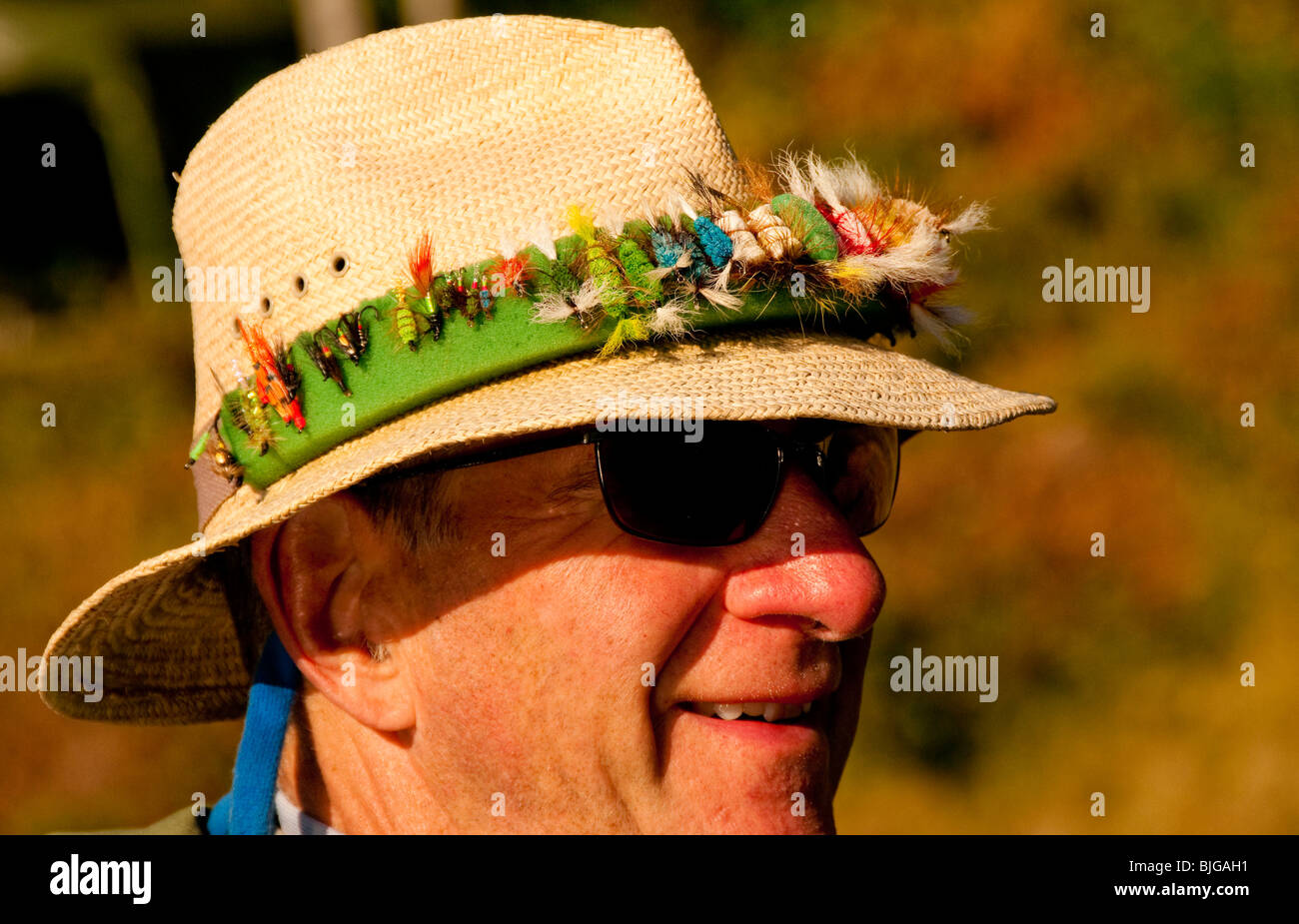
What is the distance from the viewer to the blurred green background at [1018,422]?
20.7ft

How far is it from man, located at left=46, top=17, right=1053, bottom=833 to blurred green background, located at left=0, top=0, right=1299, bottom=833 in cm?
439

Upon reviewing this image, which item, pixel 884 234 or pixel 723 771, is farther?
pixel 884 234

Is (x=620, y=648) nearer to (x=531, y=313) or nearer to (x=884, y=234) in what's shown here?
(x=531, y=313)

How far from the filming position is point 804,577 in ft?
6.95

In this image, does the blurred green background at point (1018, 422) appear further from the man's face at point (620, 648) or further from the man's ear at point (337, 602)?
the man's ear at point (337, 602)

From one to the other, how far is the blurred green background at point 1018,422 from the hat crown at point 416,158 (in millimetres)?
4514

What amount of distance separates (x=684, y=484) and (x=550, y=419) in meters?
0.29

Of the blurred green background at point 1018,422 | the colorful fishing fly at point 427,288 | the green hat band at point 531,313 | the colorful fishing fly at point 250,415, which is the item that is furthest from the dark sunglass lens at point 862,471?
the blurred green background at point 1018,422

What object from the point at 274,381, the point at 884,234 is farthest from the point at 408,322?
the point at 884,234

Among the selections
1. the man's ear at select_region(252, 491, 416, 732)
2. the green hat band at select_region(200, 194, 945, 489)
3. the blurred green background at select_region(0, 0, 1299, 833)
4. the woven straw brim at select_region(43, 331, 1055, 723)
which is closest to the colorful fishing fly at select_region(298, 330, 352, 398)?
the green hat band at select_region(200, 194, 945, 489)

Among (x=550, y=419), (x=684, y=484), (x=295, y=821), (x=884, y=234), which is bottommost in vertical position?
(x=295, y=821)

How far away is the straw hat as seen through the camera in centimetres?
205

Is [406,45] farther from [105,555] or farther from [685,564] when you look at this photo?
[105,555]
